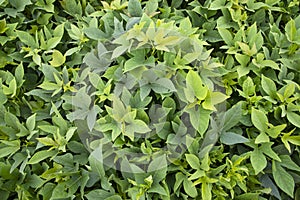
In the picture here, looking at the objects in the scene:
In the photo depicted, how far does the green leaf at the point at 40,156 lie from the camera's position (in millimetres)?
1468

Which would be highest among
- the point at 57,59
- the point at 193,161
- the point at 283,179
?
the point at 57,59

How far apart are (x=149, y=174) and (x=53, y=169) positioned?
31 cm

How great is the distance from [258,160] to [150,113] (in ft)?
1.21

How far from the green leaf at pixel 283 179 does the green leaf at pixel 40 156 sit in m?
0.71

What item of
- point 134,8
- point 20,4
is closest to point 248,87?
point 134,8

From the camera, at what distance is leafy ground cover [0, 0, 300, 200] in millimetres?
1401

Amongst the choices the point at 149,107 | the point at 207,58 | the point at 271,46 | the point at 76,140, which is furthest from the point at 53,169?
the point at 271,46

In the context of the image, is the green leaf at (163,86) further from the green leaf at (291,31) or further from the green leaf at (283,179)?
the green leaf at (291,31)

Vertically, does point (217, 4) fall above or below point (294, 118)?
above

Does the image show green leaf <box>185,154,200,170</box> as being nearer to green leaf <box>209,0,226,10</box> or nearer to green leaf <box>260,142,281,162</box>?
green leaf <box>260,142,281,162</box>

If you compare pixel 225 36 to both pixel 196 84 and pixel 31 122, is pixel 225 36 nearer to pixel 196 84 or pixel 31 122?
pixel 196 84

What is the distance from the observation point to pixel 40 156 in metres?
1.47

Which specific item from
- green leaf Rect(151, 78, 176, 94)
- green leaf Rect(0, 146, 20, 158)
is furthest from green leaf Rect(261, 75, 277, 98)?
green leaf Rect(0, 146, 20, 158)

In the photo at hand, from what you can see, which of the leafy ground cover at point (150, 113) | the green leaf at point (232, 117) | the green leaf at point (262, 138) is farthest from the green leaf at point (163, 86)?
the green leaf at point (262, 138)
